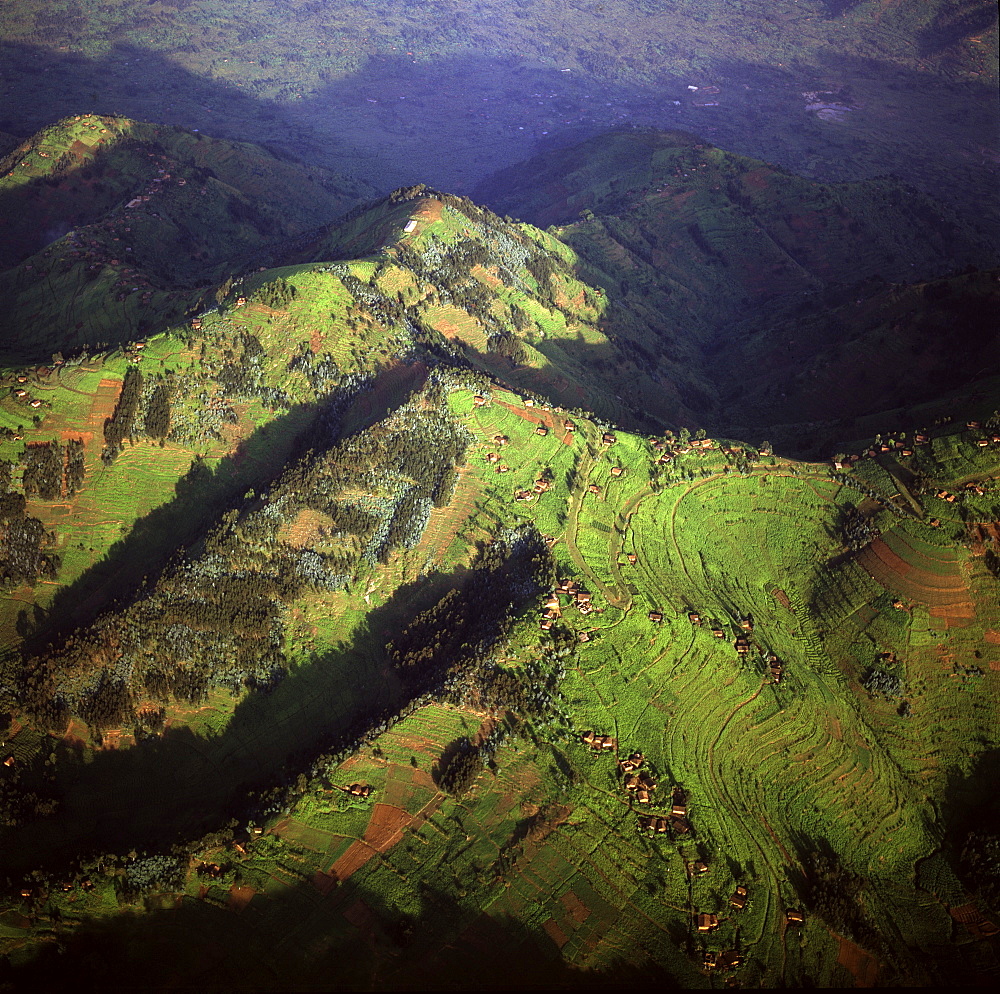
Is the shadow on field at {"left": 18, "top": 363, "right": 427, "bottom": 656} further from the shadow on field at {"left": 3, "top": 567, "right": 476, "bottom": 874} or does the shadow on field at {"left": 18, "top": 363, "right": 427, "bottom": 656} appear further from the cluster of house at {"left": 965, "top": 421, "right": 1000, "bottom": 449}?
the cluster of house at {"left": 965, "top": 421, "right": 1000, "bottom": 449}

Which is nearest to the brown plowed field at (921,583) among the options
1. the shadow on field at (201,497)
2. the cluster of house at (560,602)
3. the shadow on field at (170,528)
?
the cluster of house at (560,602)

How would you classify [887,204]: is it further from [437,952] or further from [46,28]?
[46,28]

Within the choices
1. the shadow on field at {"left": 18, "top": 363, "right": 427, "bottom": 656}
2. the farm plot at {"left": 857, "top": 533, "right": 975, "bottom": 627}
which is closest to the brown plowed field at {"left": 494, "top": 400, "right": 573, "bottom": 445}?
the shadow on field at {"left": 18, "top": 363, "right": 427, "bottom": 656}

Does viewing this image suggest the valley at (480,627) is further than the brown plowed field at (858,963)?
No

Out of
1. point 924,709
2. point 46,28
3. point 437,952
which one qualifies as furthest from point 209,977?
point 46,28

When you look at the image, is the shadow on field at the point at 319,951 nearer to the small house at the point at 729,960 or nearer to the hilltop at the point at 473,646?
the hilltop at the point at 473,646

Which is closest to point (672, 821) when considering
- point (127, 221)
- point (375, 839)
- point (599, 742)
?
point (599, 742)

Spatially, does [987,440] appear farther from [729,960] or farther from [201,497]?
[201,497]
